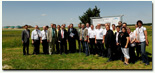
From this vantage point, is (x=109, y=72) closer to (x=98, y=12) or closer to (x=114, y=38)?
(x=114, y=38)

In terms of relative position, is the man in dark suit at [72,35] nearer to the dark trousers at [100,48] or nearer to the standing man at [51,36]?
the standing man at [51,36]

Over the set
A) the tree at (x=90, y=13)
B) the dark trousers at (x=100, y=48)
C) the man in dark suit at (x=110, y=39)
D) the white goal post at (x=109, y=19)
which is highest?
the tree at (x=90, y=13)

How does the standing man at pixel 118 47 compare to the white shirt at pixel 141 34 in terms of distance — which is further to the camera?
the standing man at pixel 118 47

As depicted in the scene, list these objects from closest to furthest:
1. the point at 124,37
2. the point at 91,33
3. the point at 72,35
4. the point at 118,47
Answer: the point at 124,37, the point at 118,47, the point at 91,33, the point at 72,35

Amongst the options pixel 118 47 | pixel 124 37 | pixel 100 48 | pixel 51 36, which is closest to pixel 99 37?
pixel 100 48

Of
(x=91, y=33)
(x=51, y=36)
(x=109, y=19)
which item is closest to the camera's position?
(x=91, y=33)

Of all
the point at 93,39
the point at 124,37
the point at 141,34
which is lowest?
the point at 93,39

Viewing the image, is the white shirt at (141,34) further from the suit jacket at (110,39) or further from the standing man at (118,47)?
the suit jacket at (110,39)

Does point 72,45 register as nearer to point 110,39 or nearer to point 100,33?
point 100,33

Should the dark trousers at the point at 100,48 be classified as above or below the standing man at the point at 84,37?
below

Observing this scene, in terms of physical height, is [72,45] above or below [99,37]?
below

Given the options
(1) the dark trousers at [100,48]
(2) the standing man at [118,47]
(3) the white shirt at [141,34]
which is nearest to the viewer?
(3) the white shirt at [141,34]

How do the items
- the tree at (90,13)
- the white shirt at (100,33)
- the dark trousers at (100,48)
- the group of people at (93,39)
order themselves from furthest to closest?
the tree at (90,13)
the dark trousers at (100,48)
the white shirt at (100,33)
the group of people at (93,39)

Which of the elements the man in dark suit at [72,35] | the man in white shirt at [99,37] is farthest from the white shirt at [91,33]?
the man in dark suit at [72,35]
